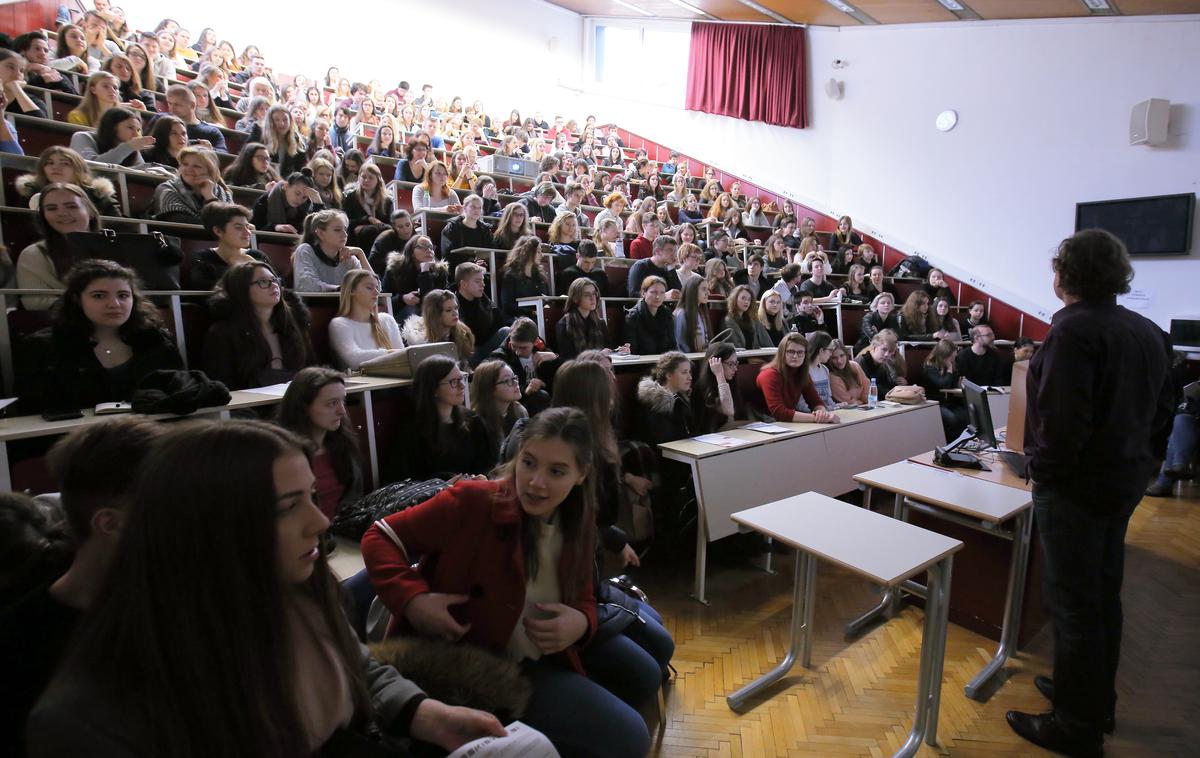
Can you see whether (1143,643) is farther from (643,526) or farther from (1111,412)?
(643,526)

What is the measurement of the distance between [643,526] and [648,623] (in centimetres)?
115

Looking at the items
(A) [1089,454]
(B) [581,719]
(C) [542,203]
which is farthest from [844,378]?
(B) [581,719]

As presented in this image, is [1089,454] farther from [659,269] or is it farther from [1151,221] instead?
[1151,221]

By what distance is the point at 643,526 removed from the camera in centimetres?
291

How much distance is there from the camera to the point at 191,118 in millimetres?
4527

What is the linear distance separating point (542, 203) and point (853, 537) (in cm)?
508

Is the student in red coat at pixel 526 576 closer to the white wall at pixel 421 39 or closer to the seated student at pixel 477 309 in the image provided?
the seated student at pixel 477 309

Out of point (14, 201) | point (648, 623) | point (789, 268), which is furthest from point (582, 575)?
point (789, 268)

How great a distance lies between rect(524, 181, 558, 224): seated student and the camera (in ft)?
19.8

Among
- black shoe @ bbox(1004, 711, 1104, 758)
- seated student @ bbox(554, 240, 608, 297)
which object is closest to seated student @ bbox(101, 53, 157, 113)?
seated student @ bbox(554, 240, 608, 297)

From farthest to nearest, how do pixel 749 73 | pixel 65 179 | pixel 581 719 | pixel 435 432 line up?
pixel 749 73
pixel 65 179
pixel 435 432
pixel 581 719

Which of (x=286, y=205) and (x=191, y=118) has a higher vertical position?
(x=191, y=118)

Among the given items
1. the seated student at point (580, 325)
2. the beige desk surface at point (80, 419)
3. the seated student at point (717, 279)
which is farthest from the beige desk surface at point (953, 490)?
the seated student at point (717, 279)

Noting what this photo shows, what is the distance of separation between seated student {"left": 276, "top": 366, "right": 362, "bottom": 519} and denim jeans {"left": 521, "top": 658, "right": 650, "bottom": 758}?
102 centimetres
